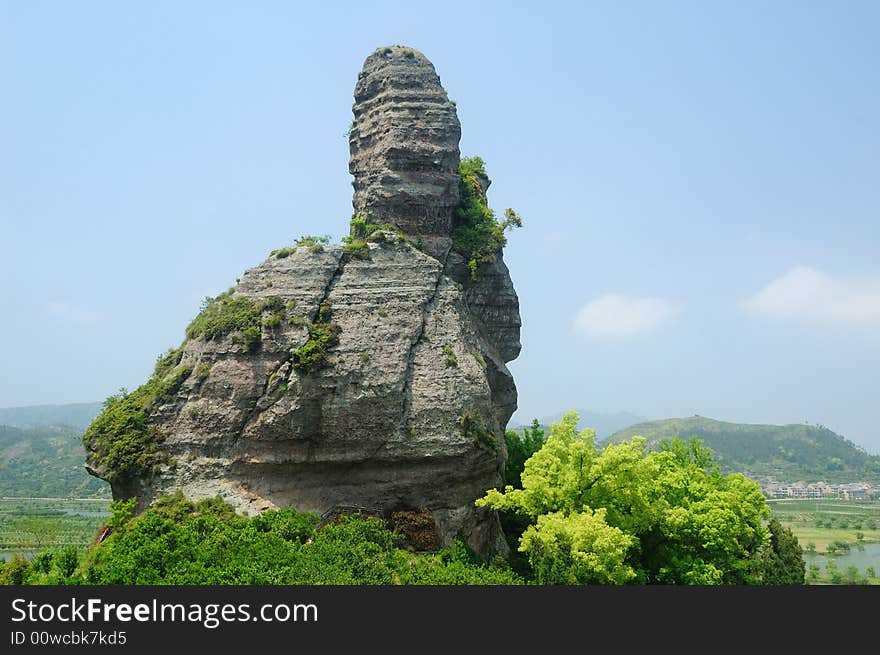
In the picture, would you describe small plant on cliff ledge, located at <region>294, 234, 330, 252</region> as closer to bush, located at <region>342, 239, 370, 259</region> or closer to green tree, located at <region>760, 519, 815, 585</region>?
bush, located at <region>342, 239, 370, 259</region>

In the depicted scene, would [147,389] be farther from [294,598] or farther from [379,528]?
[294,598]

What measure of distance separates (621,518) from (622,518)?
0.07 meters

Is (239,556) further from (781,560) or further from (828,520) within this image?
(828,520)

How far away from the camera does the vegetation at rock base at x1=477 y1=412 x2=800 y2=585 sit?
21969mm

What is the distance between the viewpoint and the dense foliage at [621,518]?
22.0 m

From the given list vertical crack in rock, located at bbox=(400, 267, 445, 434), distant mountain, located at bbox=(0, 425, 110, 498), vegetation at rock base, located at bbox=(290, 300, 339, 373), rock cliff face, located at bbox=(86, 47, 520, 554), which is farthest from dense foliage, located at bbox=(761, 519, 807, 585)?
distant mountain, located at bbox=(0, 425, 110, 498)

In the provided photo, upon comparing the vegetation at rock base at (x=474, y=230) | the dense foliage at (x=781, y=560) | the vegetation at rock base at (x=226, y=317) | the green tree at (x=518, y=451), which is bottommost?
the dense foliage at (x=781, y=560)

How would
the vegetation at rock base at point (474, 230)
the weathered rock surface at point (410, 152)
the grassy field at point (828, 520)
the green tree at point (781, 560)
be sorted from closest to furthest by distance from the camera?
the green tree at point (781, 560), the weathered rock surface at point (410, 152), the vegetation at rock base at point (474, 230), the grassy field at point (828, 520)

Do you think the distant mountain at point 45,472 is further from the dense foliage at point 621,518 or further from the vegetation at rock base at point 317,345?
the dense foliage at point 621,518

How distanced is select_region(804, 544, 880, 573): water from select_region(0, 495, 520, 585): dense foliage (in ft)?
236

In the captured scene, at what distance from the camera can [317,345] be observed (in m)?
26.2

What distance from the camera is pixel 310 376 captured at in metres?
25.9

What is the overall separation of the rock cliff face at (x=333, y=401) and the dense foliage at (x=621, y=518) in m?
2.78

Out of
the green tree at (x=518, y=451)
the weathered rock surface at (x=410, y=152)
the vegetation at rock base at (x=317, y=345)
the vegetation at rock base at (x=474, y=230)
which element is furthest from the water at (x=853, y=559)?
the vegetation at rock base at (x=317, y=345)
